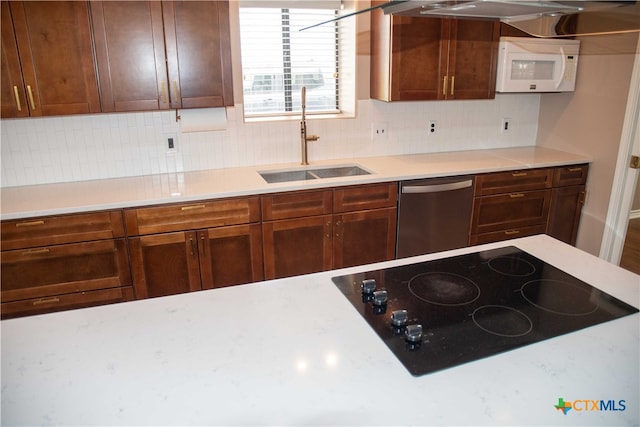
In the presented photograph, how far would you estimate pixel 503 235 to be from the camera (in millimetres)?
3404

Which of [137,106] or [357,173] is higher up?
[137,106]

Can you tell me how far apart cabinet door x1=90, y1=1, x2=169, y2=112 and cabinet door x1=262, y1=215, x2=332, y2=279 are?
1032 millimetres

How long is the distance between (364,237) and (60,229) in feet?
5.94

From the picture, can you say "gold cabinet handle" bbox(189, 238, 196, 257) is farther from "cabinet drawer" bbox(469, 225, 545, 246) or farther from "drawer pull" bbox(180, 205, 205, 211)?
"cabinet drawer" bbox(469, 225, 545, 246)

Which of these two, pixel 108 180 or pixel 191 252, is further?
pixel 108 180

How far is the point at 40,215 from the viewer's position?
2291 millimetres

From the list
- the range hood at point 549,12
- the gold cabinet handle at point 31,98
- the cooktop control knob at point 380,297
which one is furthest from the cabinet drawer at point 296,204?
the range hood at point 549,12

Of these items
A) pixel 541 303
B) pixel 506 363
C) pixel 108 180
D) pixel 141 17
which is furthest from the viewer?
pixel 108 180

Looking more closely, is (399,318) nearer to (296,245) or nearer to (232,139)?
(296,245)

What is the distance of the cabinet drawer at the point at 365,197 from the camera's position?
2.86m

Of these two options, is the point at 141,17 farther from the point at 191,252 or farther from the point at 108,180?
the point at 191,252

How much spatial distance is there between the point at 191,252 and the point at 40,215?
796 mm

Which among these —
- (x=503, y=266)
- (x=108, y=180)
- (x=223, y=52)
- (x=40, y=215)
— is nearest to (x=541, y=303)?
(x=503, y=266)

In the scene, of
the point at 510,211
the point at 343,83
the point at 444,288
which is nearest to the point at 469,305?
the point at 444,288
